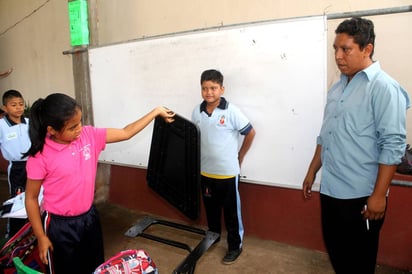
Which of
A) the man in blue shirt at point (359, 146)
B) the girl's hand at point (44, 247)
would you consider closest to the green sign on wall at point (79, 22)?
the girl's hand at point (44, 247)

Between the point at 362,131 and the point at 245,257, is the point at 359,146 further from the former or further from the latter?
the point at 245,257

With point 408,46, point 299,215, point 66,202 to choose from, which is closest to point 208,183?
point 299,215

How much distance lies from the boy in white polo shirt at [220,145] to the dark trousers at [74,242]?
90 cm

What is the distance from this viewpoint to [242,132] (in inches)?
82.8

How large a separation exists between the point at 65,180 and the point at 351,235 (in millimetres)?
1277

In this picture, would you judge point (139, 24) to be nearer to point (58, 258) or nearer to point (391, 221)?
point (58, 258)

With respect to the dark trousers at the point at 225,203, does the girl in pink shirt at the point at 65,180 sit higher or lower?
higher

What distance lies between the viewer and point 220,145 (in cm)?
207

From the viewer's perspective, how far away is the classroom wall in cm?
194

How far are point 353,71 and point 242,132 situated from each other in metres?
0.93

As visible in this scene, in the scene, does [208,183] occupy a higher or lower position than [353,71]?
lower

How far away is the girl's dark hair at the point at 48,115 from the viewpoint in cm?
117

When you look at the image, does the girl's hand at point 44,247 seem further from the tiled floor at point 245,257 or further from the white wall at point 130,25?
the white wall at point 130,25

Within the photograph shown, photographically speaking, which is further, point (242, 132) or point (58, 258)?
point (242, 132)
